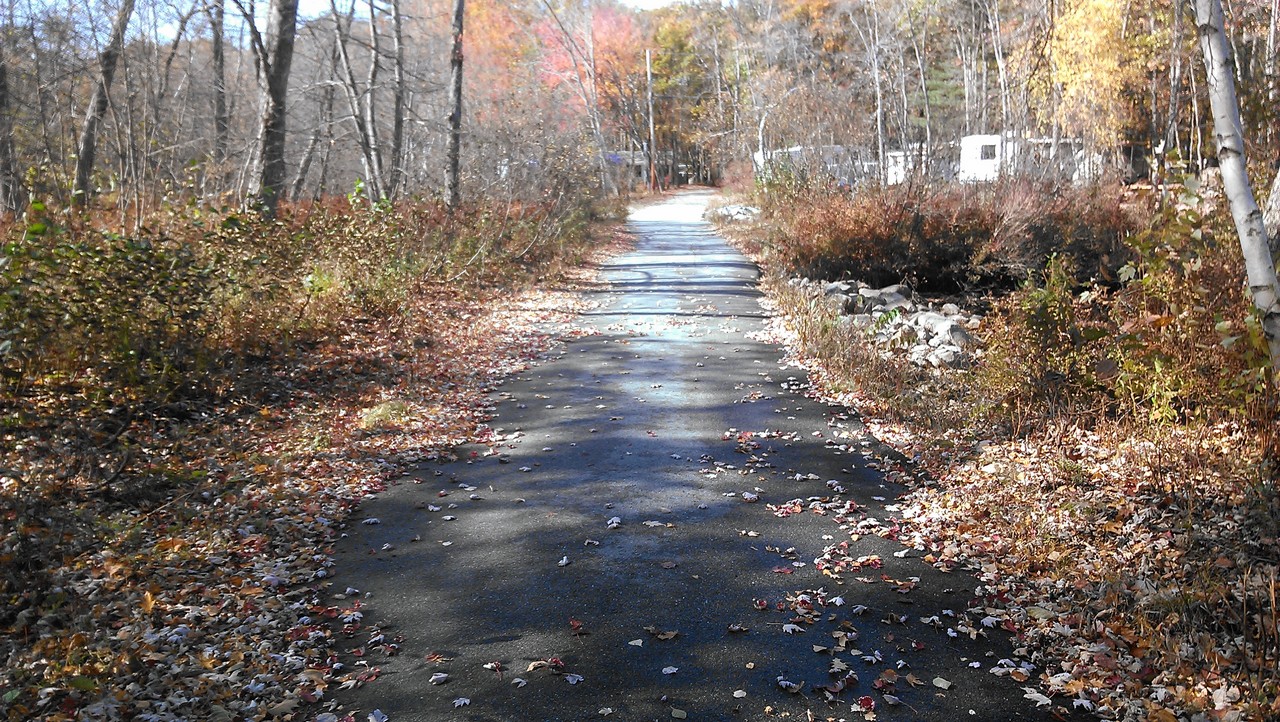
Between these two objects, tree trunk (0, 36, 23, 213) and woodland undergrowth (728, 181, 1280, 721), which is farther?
tree trunk (0, 36, 23, 213)

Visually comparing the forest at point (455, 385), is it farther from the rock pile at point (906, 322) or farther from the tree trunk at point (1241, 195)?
the rock pile at point (906, 322)

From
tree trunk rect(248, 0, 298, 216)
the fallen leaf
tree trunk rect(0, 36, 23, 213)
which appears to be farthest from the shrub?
tree trunk rect(0, 36, 23, 213)

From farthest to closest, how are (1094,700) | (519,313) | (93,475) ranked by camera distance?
(519,313) → (93,475) → (1094,700)

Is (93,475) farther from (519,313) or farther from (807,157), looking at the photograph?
(807,157)

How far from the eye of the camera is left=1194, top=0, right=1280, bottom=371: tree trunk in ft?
17.2

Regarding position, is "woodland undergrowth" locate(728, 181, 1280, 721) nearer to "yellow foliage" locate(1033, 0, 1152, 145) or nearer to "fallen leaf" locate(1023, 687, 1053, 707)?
"fallen leaf" locate(1023, 687, 1053, 707)

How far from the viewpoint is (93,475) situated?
5.86 m

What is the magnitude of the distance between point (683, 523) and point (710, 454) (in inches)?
60.3

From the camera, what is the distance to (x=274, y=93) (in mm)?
13078

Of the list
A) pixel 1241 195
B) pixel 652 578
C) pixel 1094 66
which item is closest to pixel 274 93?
pixel 652 578

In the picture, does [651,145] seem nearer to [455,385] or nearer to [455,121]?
[455,121]

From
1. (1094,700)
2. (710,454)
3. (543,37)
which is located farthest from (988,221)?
(543,37)

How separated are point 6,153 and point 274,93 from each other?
607 cm

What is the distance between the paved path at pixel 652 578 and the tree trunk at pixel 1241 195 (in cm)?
239
